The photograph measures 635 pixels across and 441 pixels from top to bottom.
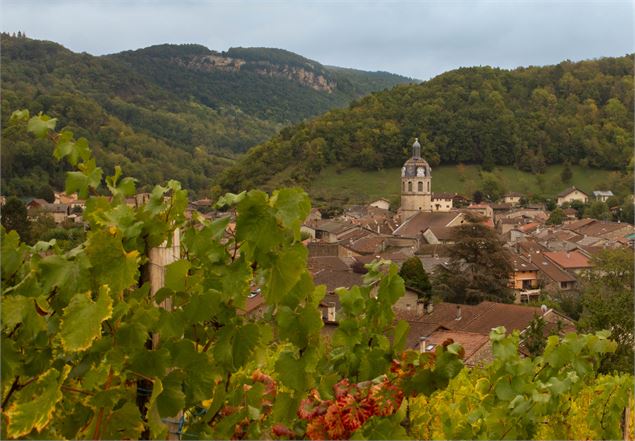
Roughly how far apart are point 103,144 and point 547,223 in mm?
52048

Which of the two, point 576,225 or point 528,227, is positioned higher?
point 576,225

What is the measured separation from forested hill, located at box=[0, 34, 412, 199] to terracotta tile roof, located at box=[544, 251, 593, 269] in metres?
26.4

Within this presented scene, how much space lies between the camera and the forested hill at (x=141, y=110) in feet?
247

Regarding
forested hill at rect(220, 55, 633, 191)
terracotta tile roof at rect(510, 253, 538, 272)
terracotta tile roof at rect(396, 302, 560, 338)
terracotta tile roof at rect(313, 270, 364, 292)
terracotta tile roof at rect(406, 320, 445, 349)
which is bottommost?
terracotta tile roof at rect(510, 253, 538, 272)

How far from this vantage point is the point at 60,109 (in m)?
88.9

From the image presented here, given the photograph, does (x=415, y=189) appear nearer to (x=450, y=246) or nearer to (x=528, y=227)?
(x=528, y=227)

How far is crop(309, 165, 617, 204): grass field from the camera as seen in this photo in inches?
3204

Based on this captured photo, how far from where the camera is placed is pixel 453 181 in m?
83.9

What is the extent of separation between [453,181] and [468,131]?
7.70m

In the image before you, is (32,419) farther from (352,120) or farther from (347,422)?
(352,120)

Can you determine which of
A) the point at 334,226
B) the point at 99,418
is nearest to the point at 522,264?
the point at 334,226

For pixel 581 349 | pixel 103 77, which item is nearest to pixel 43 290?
pixel 581 349

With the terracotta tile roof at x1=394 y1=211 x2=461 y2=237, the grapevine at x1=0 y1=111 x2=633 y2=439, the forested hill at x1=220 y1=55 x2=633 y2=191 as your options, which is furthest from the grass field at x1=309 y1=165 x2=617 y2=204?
the grapevine at x1=0 y1=111 x2=633 y2=439

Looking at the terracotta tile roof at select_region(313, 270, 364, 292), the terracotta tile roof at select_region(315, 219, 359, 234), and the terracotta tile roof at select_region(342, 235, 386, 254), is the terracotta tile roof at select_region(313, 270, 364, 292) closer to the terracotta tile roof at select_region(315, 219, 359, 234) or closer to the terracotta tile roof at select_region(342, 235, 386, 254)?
the terracotta tile roof at select_region(342, 235, 386, 254)
